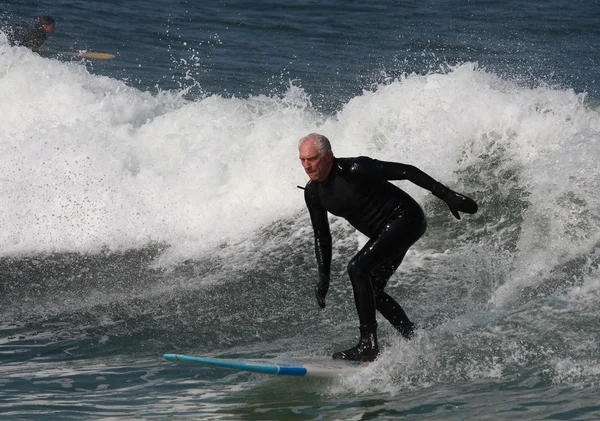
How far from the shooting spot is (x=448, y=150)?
32.9 feet

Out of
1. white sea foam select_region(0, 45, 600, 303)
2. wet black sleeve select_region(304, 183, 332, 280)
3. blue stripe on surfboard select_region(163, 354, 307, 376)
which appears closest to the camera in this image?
blue stripe on surfboard select_region(163, 354, 307, 376)

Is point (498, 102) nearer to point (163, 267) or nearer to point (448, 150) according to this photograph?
point (448, 150)

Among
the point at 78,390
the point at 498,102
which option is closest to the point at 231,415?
the point at 78,390

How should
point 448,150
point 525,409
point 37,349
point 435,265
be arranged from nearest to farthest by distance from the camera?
point 525,409, point 37,349, point 435,265, point 448,150

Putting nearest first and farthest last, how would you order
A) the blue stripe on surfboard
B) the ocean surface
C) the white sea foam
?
the blue stripe on surfboard → the ocean surface → the white sea foam

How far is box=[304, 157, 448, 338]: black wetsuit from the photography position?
5.86m

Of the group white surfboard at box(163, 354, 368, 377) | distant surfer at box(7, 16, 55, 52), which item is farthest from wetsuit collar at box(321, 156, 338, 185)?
distant surfer at box(7, 16, 55, 52)

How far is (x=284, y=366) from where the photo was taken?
5785mm

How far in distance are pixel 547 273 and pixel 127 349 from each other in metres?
3.44

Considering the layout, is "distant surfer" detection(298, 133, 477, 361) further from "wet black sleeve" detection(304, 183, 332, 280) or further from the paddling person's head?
the paddling person's head

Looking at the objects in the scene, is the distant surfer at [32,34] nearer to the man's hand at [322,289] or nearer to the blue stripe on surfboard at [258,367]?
the man's hand at [322,289]

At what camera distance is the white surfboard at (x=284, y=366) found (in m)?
5.75

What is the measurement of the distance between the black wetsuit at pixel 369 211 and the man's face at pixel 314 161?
0.09 meters

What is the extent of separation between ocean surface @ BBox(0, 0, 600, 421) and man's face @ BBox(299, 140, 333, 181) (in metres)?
1.20
